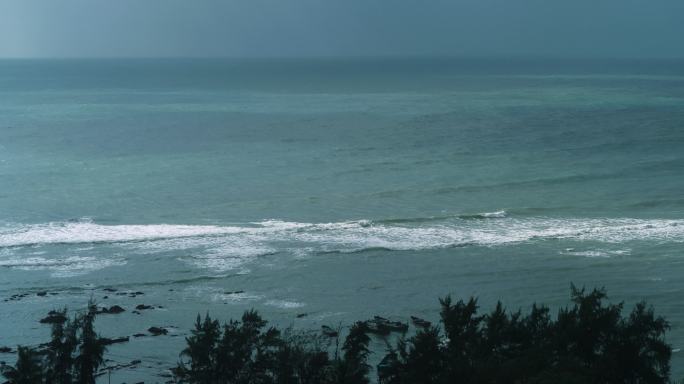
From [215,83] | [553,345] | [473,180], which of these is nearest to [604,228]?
[473,180]

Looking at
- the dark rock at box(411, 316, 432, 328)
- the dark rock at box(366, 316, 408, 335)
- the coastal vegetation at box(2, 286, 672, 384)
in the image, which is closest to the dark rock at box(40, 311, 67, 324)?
the coastal vegetation at box(2, 286, 672, 384)

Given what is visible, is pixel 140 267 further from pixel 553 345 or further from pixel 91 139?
pixel 91 139

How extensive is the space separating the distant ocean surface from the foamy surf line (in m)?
0.18

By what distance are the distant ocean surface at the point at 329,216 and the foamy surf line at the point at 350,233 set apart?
0.59 ft

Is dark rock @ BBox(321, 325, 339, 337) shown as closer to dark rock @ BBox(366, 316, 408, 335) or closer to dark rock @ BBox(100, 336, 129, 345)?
dark rock @ BBox(366, 316, 408, 335)

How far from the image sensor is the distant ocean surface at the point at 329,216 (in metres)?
36.2

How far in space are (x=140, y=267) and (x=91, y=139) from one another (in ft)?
154

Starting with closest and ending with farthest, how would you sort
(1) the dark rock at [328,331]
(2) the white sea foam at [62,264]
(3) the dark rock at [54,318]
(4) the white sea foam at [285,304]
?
(1) the dark rock at [328,331] → (3) the dark rock at [54,318] → (4) the white sea foam at [285,304] → (2) the white sea foam at [62,264]

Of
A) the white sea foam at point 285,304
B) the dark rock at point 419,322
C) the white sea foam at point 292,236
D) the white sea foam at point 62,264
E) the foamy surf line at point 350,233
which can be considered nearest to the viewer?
the dark rock at point 419,322

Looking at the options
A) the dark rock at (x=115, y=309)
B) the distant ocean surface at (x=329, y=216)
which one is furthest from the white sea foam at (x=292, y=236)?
the dark rock at (x=115, y=309)

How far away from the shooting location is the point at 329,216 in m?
49.6

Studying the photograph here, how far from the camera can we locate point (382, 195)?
180 ft

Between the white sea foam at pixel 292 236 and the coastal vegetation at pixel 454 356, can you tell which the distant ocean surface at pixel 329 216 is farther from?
the coastal vegetation at pixel 454 356

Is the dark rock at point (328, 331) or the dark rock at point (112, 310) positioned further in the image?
the dark rock at point (112, 310)
